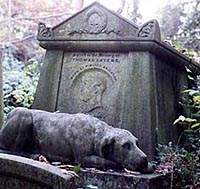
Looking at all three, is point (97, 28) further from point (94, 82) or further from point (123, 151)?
point (123, 151)

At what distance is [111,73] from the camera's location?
183 inches

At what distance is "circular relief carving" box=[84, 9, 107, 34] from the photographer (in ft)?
15.4

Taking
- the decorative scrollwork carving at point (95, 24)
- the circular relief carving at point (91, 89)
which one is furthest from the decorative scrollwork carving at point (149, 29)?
the circular relief carving at point (91, 89)

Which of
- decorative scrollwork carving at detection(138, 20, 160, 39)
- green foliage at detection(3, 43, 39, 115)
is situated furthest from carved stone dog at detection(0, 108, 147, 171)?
green foliage at detection(3, 43, 39, 115)

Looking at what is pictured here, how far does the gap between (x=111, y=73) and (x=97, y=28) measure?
1.74 feet

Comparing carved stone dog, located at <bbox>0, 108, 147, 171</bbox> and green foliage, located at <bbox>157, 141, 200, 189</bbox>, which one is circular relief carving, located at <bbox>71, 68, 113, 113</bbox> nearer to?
carved stone dog, located at <bbox>0, 108, 147, 171</bbox>

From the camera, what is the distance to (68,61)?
496 centimetres

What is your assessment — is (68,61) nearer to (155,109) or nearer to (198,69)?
(155,109)

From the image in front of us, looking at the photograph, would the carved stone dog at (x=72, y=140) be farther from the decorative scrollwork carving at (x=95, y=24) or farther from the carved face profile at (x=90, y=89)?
the decorative scrollwork carving at (x=95, y=24)

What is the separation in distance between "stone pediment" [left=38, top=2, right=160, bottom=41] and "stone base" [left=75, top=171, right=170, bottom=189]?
5.04 feet

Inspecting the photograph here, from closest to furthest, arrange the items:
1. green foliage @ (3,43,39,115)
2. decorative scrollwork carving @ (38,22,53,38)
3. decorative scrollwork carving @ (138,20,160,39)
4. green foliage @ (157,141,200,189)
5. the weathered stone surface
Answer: the weathered stone surface
green foliage @ (157,141,200,189)
decorative scrollwork carving @ (138,20,160,39)
decorative scrollwork carving @ (38,22,53,38)
green foliage @ (3,43,39,115)

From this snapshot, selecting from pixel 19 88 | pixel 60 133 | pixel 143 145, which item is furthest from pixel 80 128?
pixel 19 88

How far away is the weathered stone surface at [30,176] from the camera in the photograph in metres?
2.13

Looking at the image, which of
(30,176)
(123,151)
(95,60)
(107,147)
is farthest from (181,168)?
(30,176)
